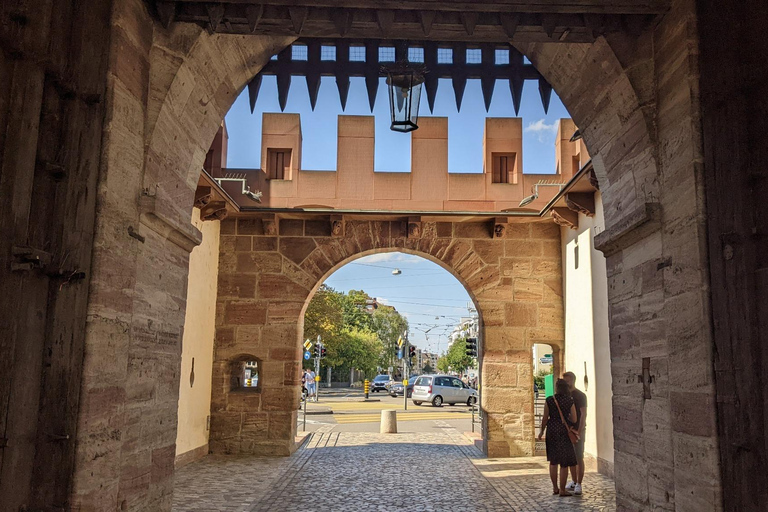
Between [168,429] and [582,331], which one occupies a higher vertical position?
[582,331]

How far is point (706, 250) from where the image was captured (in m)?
3.33

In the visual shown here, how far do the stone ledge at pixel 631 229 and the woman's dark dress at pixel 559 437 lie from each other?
3.13 meters

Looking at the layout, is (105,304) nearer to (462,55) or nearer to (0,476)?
(0,476)

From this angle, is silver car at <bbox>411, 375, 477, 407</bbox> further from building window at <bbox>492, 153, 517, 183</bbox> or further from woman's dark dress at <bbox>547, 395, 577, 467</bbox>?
woman's dark dress at <bbox>547, 395, 577, 467</bbox>

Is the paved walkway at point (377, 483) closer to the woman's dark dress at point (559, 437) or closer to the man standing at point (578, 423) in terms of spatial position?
the man standing at point (578, 423)

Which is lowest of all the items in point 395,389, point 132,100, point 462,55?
point 395,389

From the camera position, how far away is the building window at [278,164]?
441 inches

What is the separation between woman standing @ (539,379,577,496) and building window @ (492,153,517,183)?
4678 mm

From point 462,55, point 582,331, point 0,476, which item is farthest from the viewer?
point 582,331

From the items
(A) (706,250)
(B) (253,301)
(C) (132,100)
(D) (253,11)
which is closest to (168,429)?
(C) (132,100)

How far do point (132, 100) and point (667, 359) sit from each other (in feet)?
10.3

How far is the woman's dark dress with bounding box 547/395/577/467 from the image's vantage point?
7.22 m

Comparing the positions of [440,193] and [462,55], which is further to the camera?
[440,193]

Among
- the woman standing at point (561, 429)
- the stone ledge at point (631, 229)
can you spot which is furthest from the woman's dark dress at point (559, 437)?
the stone ledge at point (631, 229)
